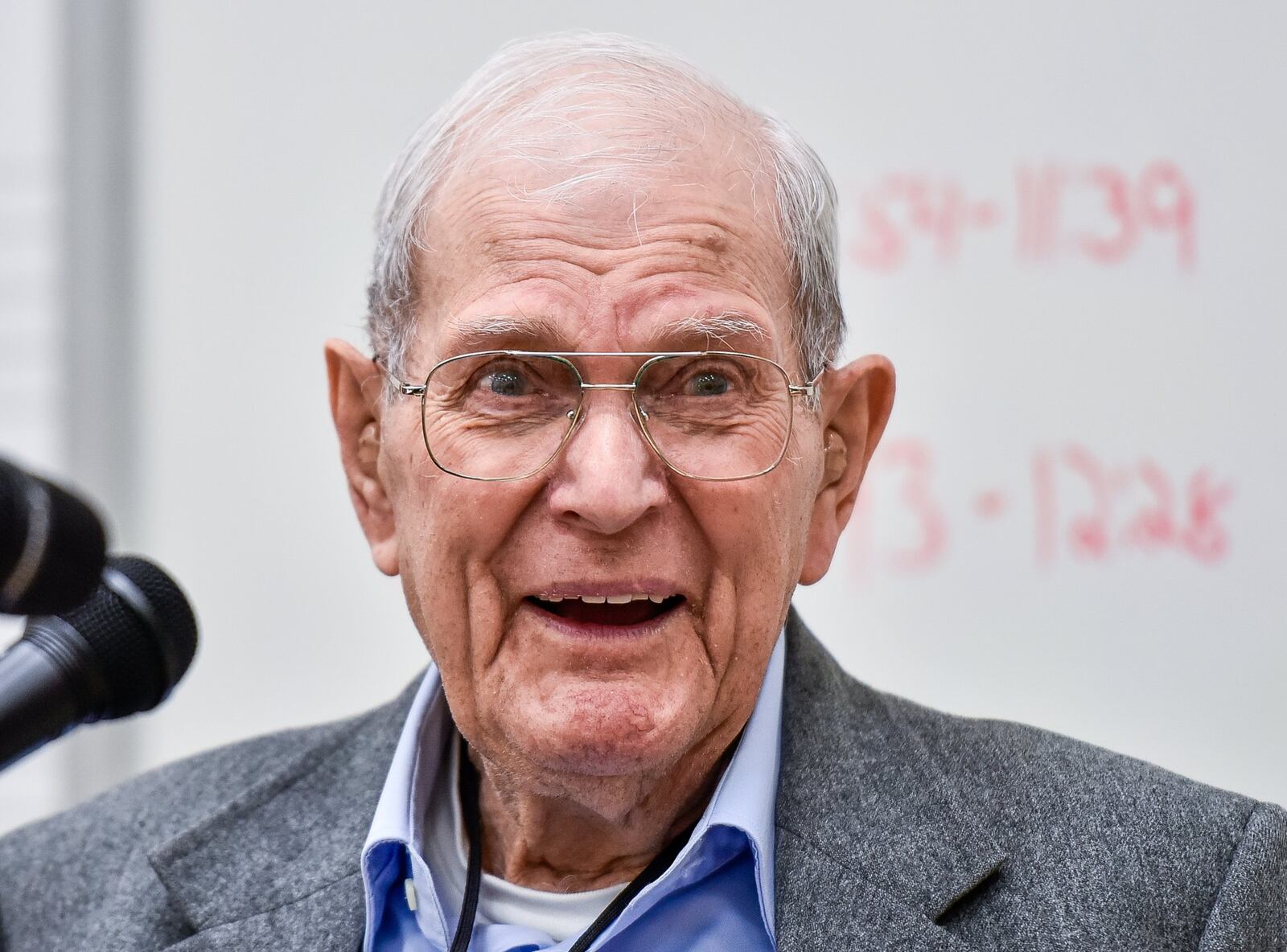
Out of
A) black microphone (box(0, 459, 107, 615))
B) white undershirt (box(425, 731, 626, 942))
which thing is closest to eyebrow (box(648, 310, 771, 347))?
white undershirt (box(425, 731, 626, 942))

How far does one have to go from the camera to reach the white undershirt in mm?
1704

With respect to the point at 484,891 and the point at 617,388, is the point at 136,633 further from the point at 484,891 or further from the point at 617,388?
the point at 484,891

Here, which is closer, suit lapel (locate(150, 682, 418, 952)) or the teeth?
the teeth

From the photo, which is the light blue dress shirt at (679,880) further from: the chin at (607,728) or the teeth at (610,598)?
the teeth at (610,598)

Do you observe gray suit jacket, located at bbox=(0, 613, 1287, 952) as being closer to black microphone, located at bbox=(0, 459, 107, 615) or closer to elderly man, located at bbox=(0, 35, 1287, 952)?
elderly man, located at bbox=(0, 35, 1287, 952)

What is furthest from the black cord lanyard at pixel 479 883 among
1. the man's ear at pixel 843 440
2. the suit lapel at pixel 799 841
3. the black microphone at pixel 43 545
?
the black microphone at pixel 43 545

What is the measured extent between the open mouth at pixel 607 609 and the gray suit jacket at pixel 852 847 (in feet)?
0.95

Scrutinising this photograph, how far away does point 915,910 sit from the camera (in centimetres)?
154

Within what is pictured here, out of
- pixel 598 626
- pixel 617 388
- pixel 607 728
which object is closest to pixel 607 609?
pixel 598 626

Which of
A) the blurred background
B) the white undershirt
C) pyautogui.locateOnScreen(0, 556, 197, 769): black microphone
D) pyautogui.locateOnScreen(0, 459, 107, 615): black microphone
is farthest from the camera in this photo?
the blurred background

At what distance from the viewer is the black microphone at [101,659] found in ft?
3.91

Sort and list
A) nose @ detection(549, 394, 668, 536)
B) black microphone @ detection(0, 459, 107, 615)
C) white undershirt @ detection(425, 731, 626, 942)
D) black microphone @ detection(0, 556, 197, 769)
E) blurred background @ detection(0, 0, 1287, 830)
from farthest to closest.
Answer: blurred background @ detection(0, 0, 1287, 830) → white undershirt @ detection(425, 731, 626, 942) → nose @ detection(549, 394, 668, 536) → black microphone @ detection(0, 556, 197, 769) → black microphone @ detection(0, 459, 107, 615)

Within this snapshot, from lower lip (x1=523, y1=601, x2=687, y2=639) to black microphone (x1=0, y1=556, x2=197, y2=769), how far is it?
1.35 feet

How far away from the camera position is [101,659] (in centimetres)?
126
